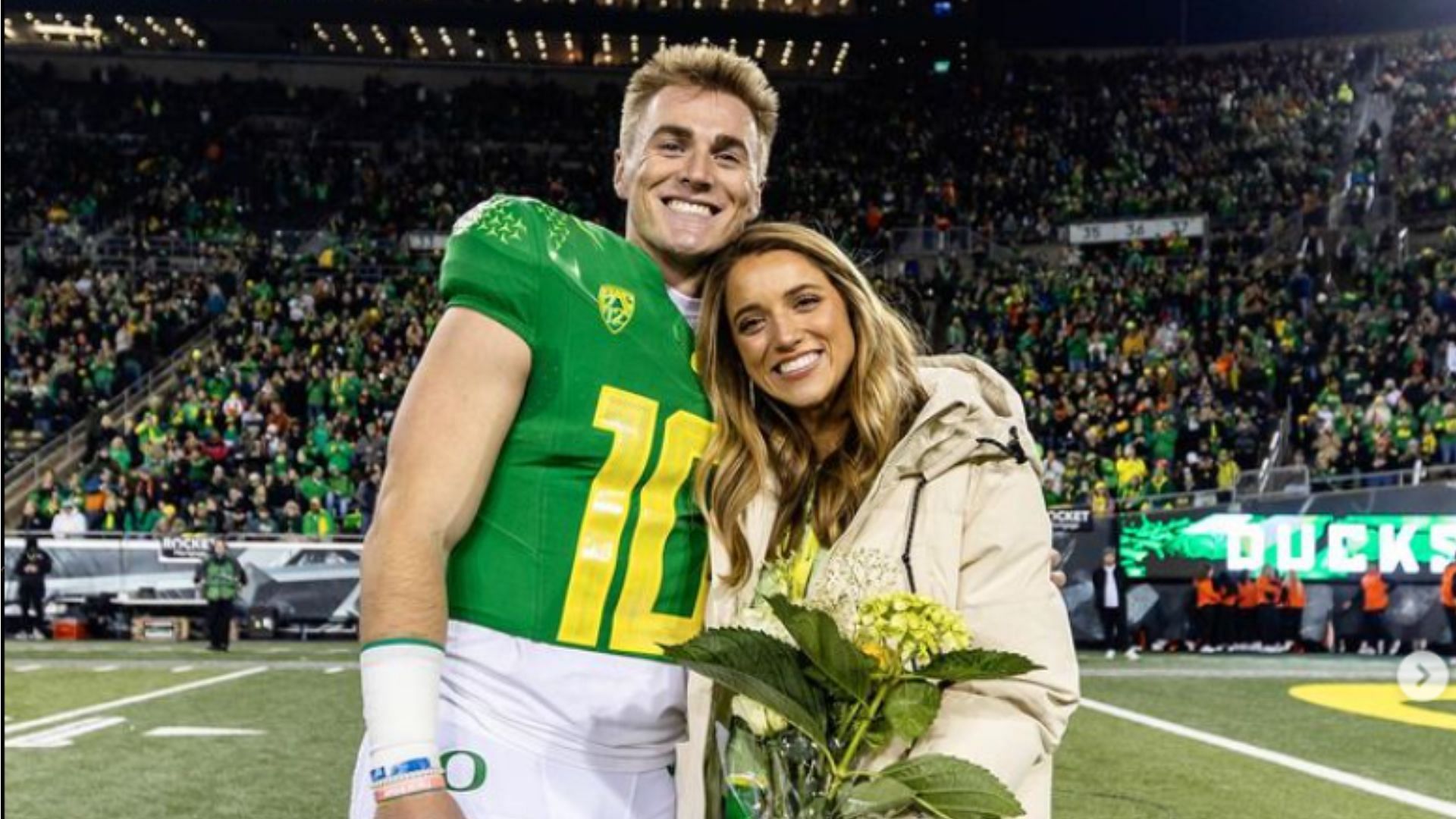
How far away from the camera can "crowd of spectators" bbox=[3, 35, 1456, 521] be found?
74.7 feet

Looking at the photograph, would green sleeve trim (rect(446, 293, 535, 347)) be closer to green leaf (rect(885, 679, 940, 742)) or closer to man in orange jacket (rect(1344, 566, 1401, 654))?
green leaf (rect(885, 679, 940, 742))

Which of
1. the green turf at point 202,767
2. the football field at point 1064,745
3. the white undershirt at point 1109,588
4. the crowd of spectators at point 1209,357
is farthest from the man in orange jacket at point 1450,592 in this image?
the green turf at point 202,767

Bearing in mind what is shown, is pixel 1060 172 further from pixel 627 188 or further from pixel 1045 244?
pixel 627 188

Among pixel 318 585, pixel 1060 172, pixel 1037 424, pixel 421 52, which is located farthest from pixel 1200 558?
pixel 421 52

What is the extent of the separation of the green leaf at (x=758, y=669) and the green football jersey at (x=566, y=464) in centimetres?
36

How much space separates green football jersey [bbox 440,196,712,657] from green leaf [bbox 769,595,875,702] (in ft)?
1.44

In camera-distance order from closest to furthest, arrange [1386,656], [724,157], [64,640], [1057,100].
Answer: [724,157] < [1386,656] < [64,640] < [1057,100]

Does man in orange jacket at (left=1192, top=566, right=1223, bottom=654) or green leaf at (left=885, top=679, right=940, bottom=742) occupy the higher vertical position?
green leaf at (left=885, top=679, right=940, bottom=742)

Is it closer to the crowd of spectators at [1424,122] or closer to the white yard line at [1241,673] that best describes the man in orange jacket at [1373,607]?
the white yard line at [1241,673]

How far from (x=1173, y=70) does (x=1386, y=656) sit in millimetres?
24331

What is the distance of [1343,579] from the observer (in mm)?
19375

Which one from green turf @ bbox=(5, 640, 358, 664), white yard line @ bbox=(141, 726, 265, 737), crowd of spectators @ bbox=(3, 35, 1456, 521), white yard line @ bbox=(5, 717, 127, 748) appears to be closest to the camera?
white yard line @ bbox=(5, 717, 127, 748)

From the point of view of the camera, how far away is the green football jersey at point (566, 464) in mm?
2412

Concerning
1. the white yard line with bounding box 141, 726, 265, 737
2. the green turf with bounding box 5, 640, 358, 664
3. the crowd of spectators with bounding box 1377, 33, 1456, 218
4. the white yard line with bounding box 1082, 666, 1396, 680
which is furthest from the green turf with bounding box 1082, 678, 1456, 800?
the crowd of spectators with bounding box 1377, 33, 1456, 218
